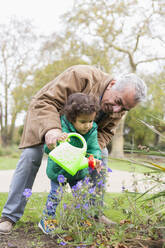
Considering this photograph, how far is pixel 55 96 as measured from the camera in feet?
7.44

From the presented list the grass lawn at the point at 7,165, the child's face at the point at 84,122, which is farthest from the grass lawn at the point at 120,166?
the child's face at the point at 84,122

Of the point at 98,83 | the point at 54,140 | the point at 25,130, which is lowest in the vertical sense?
the point at 25,130

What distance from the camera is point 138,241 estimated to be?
1.64 metres

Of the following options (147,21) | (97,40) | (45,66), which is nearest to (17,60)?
(45,66)

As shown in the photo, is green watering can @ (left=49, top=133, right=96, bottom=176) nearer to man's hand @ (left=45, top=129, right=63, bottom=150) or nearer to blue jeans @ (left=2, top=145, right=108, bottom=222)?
man's hand @ (left=45, top=129, right=63, bottom=150)

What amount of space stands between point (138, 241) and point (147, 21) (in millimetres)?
13956

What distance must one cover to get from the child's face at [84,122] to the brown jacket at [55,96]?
0.48 ft

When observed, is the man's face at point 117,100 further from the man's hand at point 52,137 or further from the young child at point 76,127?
the man's hand at point 52,137

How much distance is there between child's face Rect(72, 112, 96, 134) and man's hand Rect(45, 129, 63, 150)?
0.18 metres

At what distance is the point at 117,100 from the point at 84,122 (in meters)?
0.41

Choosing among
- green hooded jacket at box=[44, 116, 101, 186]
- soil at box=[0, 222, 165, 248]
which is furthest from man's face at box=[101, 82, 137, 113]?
soil at box=[0, 222, 165, 248]

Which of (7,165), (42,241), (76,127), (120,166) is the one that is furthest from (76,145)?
(120,166)

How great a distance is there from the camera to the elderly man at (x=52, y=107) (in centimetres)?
215

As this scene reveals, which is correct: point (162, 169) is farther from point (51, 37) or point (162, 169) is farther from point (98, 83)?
point (51, 37)
